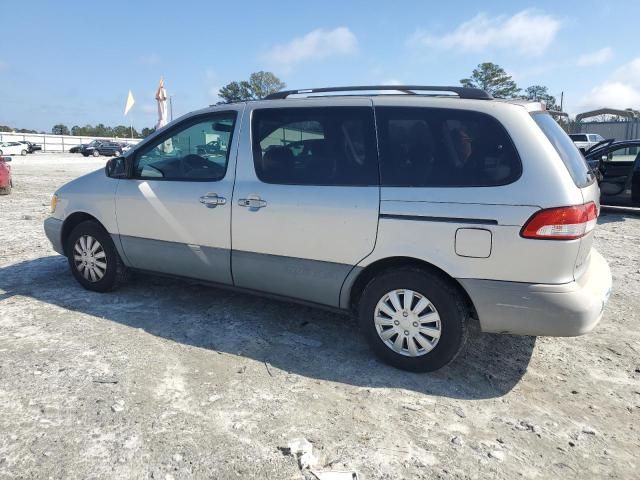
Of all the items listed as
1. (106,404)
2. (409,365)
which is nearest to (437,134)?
(409,365)

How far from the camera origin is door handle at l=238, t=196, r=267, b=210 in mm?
3746

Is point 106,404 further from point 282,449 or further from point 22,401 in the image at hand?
point 282,449

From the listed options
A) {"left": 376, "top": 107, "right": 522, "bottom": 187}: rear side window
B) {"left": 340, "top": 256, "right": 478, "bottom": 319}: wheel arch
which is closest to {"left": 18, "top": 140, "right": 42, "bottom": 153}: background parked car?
{"left": 340, "top": 256, "right": 478, "bottom": 319}: wheel arch

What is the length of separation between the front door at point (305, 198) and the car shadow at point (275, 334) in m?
0.42

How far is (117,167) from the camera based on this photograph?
4531 millimetres

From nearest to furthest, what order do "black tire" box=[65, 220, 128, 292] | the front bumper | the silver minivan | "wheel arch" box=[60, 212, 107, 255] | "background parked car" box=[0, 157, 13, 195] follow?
1. the silver minivan
2. "black tire" box=[65, 220, 128, 292]
3. "wheel arch" box=[60, 212, 107, 255]
4. the front bumper
5. "background parked car" box=[0, 157, 13, 195]

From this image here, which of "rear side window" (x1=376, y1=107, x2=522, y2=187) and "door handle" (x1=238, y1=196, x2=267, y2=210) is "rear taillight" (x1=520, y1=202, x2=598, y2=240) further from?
"door handle" (x1=238, y1=196, x2=267, y2=210)

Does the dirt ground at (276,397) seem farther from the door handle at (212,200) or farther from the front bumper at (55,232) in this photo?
the door handle at (212,200)

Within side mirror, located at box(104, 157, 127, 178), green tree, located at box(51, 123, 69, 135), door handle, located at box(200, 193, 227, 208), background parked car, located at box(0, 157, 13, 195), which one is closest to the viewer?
door handle, located at box(200, 193, 227, 208)

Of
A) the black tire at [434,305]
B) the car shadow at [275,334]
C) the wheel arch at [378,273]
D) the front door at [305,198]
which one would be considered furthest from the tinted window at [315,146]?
the car shadow at [275,334]

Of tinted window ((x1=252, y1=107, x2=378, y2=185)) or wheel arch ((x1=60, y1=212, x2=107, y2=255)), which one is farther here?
wheel arch ((x1=60, y1=212, x2=107, y2=255))

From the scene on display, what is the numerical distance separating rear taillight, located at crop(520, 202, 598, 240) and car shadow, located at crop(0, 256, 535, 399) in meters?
1.11

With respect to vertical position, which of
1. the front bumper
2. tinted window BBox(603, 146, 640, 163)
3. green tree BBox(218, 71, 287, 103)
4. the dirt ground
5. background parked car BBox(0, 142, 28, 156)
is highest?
green tree BBox(218, 71, 287, 103)

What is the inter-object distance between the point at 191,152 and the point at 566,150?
117 inches
